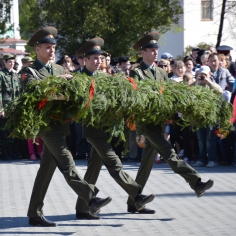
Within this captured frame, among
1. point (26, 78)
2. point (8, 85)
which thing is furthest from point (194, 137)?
point (26, 78)

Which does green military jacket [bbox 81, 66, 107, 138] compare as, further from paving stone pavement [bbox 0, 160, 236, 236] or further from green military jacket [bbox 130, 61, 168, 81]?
paving stone pavement [bbox 0, 160, 236, 236]

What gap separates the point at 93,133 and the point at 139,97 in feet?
2.48

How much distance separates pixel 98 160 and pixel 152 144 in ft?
2.25

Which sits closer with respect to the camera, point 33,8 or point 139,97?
point 139,97

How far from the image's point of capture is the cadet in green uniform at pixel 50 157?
774 cm

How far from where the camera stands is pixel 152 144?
8.30 m

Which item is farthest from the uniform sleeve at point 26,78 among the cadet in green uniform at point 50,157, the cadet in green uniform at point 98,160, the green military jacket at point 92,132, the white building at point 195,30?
the white building at point 195,30

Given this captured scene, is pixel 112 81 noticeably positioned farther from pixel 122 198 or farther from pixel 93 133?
pixel 122 198

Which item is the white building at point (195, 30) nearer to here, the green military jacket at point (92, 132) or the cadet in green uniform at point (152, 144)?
the cadet in green uniform at point (152, 144)

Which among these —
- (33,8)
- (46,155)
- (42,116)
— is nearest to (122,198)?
(46,155)

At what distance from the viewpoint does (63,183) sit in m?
11.2

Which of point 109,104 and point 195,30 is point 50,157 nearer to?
point 109,104

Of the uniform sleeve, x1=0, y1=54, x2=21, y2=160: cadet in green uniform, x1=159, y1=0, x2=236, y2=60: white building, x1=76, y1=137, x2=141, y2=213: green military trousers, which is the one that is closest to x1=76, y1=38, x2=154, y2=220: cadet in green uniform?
x1=76, y1=137, x2=141, y2=213: green military trousers

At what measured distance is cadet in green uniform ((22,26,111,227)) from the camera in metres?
7.74
